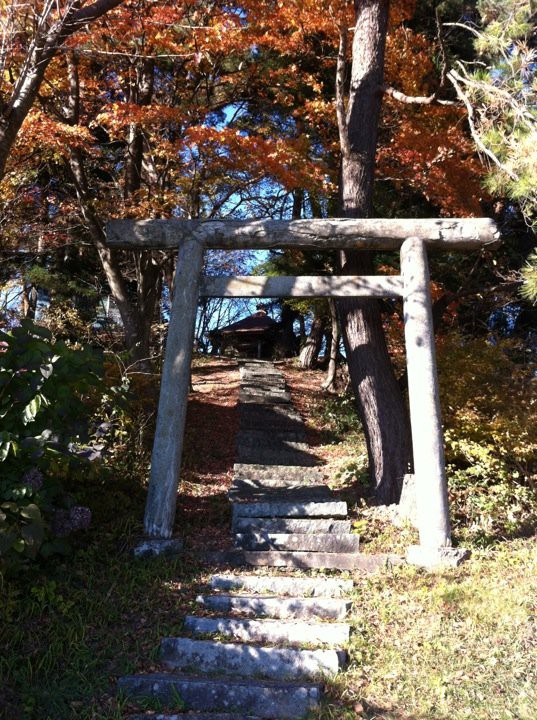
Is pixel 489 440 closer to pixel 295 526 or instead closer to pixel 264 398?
pixel 295 526

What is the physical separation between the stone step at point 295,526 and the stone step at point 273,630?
4.84 feet


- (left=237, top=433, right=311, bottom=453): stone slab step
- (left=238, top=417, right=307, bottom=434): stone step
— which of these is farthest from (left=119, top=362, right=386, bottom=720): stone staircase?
(left=238, top=417, right=307, bottom=434): stone step

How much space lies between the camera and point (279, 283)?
6.68m

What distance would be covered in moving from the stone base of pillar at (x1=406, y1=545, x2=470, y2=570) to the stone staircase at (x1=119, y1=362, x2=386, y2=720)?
29 centimetres

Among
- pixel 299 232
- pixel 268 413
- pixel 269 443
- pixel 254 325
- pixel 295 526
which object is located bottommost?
pixel 295 526

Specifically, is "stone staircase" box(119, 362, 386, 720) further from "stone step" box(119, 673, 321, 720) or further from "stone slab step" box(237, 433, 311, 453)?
"stone slab step" box(237, 433, 311, 453)

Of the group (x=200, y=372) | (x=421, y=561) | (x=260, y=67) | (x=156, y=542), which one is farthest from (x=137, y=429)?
(x=200, y=372)

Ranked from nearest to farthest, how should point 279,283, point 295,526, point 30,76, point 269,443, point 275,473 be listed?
point 30,76, point 295,526, point 279,283, point 275,473, point 269,443

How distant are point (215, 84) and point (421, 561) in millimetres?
9210

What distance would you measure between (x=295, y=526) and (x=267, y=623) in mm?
1625

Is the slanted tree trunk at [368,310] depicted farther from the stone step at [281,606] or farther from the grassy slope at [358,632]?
the stone step at [281,606]

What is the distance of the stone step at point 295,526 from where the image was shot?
6.24 m

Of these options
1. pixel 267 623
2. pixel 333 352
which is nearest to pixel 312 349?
pixel 333 352

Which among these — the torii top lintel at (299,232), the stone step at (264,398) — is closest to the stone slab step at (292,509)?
the torii top lintel at (299,232)
